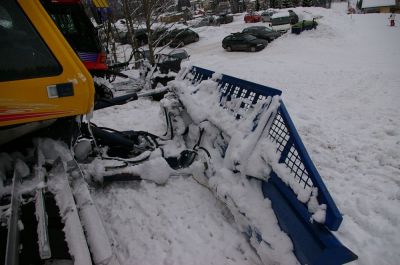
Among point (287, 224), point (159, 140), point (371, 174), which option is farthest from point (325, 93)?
point (287, 224)

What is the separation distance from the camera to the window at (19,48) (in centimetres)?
240

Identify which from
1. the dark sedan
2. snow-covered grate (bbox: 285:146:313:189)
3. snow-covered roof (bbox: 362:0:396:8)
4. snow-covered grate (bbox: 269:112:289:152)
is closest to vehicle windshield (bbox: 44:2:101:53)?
snow-covered grate (bbox: 269:112:289:152)

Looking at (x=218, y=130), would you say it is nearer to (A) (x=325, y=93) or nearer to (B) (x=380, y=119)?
(B) (x=380, y=119)

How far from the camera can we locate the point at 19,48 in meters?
2.45

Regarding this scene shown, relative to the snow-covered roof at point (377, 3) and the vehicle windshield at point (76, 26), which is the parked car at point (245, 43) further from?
the snow-covered roof at point (377, 3)

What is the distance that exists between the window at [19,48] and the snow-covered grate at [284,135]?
6.35ft

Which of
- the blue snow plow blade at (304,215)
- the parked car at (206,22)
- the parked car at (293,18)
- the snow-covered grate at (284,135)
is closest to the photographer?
the blue snow plow blade at (304,215)

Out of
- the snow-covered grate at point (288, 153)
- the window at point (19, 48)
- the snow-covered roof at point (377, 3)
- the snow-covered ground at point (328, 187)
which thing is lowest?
the snow-covered ground at point (328, 187)

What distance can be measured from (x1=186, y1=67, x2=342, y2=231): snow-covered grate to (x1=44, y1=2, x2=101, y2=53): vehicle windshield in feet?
16.4

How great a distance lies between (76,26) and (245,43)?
14140 mm

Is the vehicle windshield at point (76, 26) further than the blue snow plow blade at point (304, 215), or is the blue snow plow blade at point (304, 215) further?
the vehicle windshield at point (76, 26)

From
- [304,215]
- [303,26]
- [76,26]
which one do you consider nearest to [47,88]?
[304,215]

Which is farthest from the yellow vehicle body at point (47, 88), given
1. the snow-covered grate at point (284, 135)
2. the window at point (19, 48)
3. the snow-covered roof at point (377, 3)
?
the snow-covered roof at point (377, 3)

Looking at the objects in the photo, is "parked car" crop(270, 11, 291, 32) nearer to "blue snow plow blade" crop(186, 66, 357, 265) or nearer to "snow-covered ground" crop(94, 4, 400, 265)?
"snow-covered ground" crop(94, 4, 400, 265)
